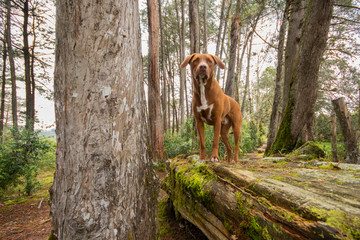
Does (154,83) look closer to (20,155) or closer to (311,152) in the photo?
(20,155)

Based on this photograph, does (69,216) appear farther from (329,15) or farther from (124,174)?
(329,15)

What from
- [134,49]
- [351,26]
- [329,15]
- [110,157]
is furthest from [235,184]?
[351,26]

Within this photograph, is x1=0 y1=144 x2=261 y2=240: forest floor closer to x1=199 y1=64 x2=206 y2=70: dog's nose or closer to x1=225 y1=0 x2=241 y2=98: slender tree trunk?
x1=199 y1=64 x2=206 y2=70: dog's nose

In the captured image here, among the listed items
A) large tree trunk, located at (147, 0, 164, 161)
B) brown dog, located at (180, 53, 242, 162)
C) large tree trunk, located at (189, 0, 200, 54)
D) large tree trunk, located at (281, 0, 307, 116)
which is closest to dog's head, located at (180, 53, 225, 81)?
brown dog, located at (180, 53, 242, 162)

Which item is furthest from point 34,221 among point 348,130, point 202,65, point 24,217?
point 348,130

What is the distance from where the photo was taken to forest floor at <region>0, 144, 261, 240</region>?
2846mm

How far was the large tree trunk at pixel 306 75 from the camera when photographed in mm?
3908

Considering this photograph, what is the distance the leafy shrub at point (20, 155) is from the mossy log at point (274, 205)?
5794 mm

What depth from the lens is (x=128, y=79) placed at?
4.74 ft

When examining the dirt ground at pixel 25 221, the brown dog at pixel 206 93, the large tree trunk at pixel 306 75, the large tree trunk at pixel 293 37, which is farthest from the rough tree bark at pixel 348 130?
the dirt ground at pixel 25 221

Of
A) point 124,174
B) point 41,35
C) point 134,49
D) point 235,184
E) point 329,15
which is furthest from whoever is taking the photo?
point 41,35

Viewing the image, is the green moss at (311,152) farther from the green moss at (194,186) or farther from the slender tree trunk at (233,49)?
the slender tree trunk at (233,49)

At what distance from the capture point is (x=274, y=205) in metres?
1.34

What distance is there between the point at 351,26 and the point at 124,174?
14844 millimetres
